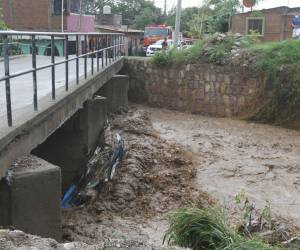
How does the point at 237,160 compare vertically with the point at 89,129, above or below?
below

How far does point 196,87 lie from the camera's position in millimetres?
19031

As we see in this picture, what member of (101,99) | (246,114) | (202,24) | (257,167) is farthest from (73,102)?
(202,24)

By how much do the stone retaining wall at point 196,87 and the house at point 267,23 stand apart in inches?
760

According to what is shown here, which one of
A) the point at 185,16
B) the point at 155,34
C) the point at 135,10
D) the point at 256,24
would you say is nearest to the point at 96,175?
the point at 256,24

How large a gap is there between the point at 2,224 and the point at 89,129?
5562 mm

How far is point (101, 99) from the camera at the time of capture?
12.3 meters

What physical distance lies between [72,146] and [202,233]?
6.57 meters

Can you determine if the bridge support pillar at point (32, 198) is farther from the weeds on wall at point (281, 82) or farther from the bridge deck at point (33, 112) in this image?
the weeds on wall at point (281, 82)

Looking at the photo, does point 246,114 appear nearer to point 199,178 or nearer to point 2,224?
point 199,178

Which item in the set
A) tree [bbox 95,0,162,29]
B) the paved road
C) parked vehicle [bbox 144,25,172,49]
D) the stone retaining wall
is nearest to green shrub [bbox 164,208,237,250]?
the paved road

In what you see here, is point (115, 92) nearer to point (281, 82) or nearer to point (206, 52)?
point (206, 52)

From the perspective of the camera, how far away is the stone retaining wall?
18203 mm

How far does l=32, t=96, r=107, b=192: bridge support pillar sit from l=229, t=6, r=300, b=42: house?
2846 cm

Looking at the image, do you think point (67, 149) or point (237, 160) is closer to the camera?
point (67, 149)
